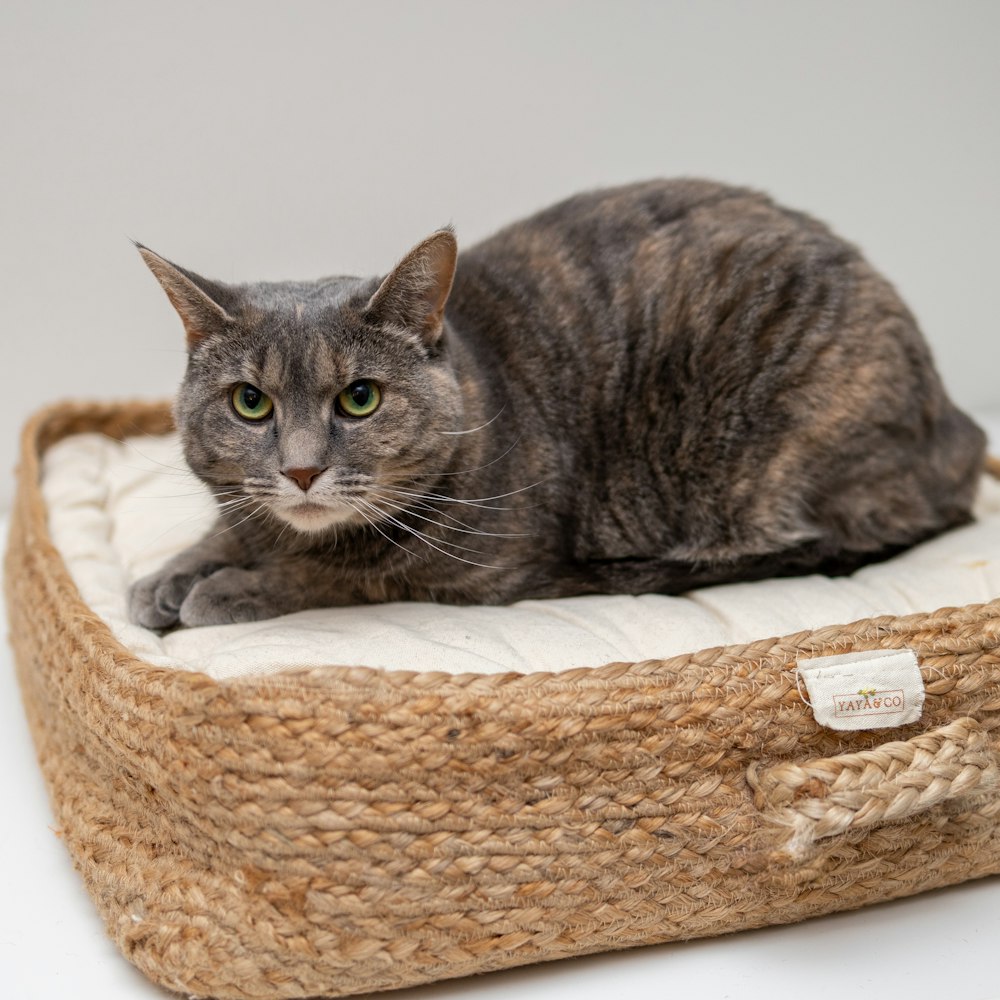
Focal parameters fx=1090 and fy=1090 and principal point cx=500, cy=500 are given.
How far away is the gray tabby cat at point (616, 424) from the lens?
1.67 meters

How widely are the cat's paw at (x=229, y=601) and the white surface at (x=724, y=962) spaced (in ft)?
1.42

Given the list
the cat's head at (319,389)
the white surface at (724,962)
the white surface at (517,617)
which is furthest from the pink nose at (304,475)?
the white surface at (724,962)

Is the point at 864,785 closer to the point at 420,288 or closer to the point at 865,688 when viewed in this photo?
the point at 865,688

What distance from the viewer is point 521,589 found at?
1840 millimetres

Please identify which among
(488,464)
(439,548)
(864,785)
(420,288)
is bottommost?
(864,785)

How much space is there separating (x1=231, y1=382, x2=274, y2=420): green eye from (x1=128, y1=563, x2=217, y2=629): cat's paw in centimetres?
39

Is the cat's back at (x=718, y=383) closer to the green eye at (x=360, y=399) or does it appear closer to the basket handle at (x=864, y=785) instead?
the green eye at (x=360, y=399)

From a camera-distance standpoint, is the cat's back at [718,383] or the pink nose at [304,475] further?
the cat's back at [718,383]

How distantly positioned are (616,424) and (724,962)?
924 mm

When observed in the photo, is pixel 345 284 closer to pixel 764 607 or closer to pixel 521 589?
pixel 521 589

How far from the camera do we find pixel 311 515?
153cm

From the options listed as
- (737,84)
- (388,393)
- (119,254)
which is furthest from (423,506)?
(737,84)

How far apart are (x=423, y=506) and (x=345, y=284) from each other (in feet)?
1.22

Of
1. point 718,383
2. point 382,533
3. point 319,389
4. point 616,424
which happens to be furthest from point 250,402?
point 718,383
